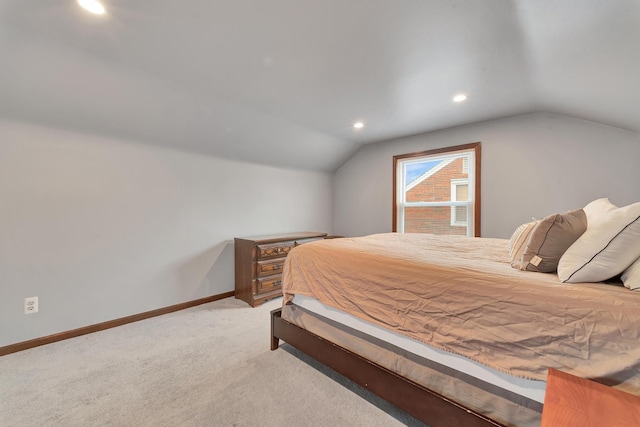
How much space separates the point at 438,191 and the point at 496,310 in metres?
3.02

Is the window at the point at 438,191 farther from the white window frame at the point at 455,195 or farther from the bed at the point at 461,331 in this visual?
the bed at the point at 461,331

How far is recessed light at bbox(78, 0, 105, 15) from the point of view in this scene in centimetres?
138

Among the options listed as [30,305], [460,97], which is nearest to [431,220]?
[460,97]

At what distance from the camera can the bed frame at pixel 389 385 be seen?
1.17m

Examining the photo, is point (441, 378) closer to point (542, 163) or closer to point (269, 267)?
point (269, 267)

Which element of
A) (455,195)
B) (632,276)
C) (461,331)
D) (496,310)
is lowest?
(461,331)

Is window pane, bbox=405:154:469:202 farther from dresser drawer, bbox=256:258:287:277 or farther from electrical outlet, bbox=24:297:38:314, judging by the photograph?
electrical outlet, bbox=24:297:38:314

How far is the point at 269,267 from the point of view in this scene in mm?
3221

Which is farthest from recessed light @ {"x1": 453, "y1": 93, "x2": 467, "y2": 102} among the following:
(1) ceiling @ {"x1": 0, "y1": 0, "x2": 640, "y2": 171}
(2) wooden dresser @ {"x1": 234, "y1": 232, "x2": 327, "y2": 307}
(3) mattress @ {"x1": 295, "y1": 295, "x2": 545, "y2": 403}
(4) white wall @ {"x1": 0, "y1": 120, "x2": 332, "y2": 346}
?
(4) white wall @ {"x1": 0, "y1": 120, "x2": 332, "y2": 346}

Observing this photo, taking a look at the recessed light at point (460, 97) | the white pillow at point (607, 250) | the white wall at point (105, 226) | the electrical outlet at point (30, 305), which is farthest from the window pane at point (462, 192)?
the electrical outlet at point (30, 305)

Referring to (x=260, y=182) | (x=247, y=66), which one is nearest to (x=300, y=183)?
(x=260, y=182)

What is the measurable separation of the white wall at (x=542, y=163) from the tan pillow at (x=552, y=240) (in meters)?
1.99

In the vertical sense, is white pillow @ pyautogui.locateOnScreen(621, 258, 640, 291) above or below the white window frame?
below

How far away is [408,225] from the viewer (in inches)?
163
